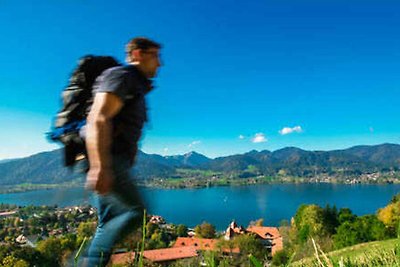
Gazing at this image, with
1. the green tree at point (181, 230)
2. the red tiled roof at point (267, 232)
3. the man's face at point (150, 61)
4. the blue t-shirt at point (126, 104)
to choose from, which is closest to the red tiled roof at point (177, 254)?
the blue t-shirt at point (126, 104)

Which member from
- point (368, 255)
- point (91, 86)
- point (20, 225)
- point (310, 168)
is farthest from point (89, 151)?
point (310, 168)

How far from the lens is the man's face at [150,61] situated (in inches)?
72.1

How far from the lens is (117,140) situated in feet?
5.35

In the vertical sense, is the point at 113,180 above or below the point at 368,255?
above

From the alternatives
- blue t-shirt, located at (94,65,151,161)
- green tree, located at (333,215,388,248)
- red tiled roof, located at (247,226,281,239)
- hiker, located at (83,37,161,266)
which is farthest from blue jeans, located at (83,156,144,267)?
red tiled roof, located at (247,226,281,239)

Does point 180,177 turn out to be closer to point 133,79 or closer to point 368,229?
point 368,229

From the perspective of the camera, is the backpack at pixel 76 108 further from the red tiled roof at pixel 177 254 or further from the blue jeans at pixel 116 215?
the red tiled roof at pixel 177 254

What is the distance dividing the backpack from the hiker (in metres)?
0.12

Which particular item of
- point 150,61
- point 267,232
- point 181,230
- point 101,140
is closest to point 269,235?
point 267,232

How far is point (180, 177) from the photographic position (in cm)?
16362

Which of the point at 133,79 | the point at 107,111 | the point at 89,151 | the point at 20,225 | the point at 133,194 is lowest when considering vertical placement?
the point at 20,225

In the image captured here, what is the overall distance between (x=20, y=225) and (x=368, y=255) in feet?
228

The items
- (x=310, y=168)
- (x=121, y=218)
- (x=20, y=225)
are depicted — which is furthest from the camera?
(x=310, y=168)

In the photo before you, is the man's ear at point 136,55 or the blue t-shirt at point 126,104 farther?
the man's ear at point 136,55
